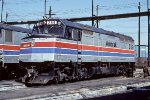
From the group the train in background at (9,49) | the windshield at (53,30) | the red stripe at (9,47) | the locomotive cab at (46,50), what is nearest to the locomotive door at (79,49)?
the locomotive cab at (46,50)

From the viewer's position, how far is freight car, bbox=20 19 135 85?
17844mm

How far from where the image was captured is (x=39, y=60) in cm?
1794

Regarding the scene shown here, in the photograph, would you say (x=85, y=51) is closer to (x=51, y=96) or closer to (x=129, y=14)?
(x=51, y=96)

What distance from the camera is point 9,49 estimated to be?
2183cm

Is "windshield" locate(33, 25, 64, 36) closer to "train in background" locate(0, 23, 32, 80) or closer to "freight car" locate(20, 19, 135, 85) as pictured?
"freight car" locate(20, 19, 135, 85)

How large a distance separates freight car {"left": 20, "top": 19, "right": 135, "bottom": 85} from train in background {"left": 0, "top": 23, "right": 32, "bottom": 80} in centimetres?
278

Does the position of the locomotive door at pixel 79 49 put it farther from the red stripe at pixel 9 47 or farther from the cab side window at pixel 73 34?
the red stripe at pixel 9 47

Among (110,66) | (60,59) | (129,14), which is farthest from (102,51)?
(129,14)

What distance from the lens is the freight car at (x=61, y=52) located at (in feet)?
58.5

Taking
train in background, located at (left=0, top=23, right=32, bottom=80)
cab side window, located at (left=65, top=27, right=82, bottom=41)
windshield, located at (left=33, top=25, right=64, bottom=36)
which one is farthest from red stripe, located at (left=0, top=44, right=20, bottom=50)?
cab side window, located at (left=65, top=27, right=82, bottom=41)

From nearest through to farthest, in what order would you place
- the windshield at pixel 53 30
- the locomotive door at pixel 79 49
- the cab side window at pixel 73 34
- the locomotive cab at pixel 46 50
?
1. the locomotive cab at pixel 46 50
2. the windshield at pixel 53 30
3. the cab side window at pixel 73 34
4. the locomotive door at pixel 79 49

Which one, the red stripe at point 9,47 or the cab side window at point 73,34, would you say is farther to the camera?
the red stripe at point 9,47

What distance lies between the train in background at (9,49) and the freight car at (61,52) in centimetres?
278

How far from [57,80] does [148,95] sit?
778cm
